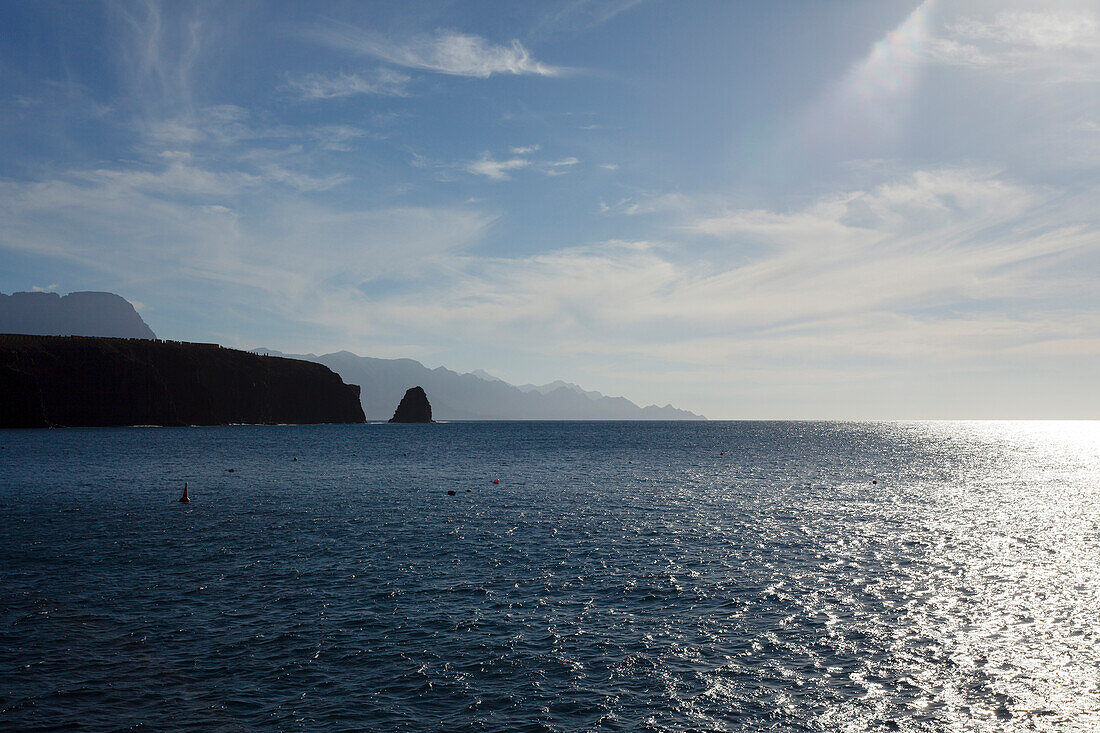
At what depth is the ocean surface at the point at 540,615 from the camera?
17391mm

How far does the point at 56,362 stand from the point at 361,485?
158 meters

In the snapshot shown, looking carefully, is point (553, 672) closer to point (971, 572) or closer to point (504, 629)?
point (504, 629)

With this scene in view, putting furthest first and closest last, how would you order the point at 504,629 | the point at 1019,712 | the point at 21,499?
1. the point at 21,499
2. the point at 504,629
3. the point at 1019,712

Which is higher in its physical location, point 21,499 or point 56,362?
point 56,362

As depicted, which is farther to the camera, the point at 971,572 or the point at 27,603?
the point at 971,572

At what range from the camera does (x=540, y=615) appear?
25.1 m

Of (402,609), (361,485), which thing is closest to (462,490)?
(361,485)

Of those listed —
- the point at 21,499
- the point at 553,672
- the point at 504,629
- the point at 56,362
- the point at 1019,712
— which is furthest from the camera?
the point at 56,362

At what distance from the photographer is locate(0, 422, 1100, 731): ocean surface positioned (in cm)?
1739

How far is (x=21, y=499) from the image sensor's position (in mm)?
52469

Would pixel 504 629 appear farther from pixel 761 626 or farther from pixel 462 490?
pixel 462 490

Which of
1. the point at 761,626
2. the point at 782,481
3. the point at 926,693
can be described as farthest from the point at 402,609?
the point at 782,481

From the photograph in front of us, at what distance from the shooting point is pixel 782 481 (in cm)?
7806

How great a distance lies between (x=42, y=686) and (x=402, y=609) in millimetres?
11081
